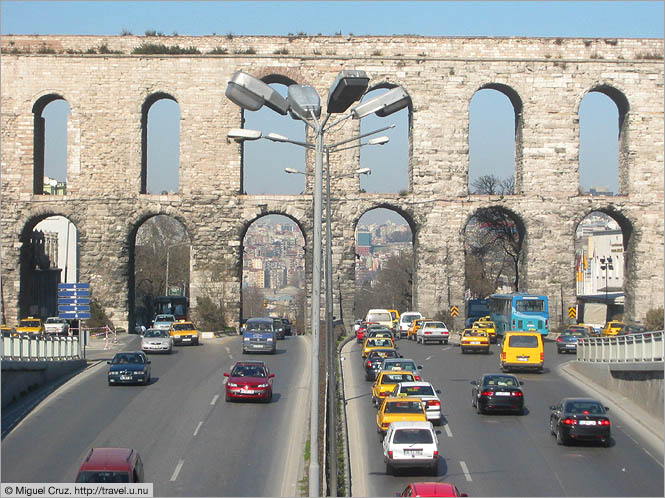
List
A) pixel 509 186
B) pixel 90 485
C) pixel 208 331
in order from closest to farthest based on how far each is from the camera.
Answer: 1. pixel 90 485
2. pixel 208 331
3. pixel 509 186

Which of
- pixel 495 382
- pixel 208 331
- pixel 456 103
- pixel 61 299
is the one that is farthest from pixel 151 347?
pixel 456 103

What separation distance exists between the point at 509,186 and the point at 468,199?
106ft

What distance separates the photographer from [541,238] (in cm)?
6994

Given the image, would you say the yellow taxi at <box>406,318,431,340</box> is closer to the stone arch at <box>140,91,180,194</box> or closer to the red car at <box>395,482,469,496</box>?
the stone arch at <box>140,91,180,194</box>

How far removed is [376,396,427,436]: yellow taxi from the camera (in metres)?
29.4

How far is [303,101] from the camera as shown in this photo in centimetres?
1778

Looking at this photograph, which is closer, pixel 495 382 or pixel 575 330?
pixel 495 382

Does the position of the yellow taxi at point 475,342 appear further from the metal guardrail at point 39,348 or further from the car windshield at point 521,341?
the metal guardrail at point 39,348

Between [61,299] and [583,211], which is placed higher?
[583,211]

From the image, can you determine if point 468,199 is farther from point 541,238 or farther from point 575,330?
point 575,330

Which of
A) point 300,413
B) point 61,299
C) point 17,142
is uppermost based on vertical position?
point 17,142

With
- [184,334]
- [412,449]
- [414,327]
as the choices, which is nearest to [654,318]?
[414,327]

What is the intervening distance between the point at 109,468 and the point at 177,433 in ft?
→ 36.3

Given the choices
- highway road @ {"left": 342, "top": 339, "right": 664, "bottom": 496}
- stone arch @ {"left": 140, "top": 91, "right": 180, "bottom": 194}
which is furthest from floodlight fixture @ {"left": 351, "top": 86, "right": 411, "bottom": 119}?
stone arch @ {"left": 140, "top": 91, "right": 180, "bottom": 194}
